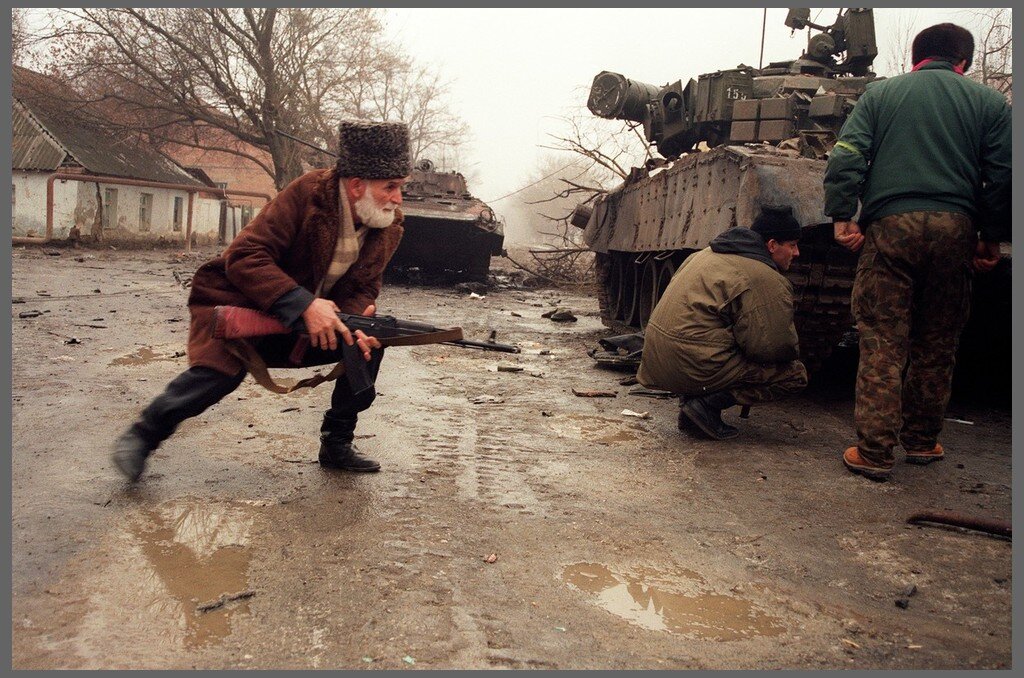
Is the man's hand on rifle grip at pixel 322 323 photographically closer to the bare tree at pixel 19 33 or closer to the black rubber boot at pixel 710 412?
the black rubber boot at pixel 710 412

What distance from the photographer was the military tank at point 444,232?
16073 mm

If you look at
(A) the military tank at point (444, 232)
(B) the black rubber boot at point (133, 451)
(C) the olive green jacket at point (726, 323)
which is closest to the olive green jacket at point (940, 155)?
(C) the olive green jacket at point (726, 323)

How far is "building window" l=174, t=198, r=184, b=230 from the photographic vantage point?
31.9 metres

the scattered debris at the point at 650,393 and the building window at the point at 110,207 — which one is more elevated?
the building window at the point at 110,207

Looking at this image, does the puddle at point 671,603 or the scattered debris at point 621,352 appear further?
→ the scattered debris at point 621,352

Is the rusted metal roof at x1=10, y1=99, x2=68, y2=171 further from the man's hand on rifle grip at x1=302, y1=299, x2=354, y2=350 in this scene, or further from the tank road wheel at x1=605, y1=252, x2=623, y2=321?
the man's hand on rifle grip at x1=302, y1=299, x2=354, y2=350

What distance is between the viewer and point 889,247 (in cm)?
423

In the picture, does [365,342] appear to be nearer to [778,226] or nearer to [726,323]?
[726,323]

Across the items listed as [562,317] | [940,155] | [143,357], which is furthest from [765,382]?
[562,317]

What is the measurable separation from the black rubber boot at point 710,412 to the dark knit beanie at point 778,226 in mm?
922

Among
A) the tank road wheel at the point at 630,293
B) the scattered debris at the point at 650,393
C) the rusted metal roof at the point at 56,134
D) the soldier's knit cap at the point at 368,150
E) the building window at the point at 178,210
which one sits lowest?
the scattered debris at the point at 650,393

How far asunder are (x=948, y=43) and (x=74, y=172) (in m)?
25.6

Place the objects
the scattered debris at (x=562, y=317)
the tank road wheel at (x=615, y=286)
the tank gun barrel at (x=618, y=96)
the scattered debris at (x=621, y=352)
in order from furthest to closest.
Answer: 1. the scattered debris at (x=562, y=317)
2. the tank road wheel at (x=615, y=286)
3. the tank gun barrel at (x=618, y=96)
4. the scattered debris at (x=621, y=352)

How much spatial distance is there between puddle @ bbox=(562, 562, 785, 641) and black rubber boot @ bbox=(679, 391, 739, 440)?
2.08 m
